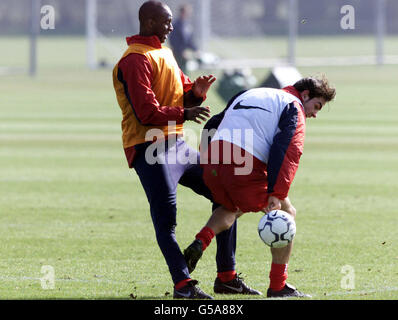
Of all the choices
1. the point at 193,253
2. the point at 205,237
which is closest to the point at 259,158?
the point at 205,237

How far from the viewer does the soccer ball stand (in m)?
7.16

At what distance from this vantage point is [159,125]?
7.33 metres

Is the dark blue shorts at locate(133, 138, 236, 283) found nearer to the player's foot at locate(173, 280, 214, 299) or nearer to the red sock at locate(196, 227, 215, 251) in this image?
the player's foot at locate(173, 280, 214, 299)

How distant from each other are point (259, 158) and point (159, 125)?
82cm

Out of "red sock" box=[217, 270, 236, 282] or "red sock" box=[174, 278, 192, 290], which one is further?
"red sock" box=[217, 270, 236, 282]

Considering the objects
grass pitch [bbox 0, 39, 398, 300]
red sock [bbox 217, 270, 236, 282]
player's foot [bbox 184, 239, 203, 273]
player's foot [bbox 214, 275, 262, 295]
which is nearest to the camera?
player's foot [bbox 184, 239, 203, 273]

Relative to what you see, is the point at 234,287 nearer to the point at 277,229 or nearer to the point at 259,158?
the point at 277,229

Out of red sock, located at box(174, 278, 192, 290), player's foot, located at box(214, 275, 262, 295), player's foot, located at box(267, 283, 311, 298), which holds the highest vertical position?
red sock, located at box(174, 278, 192, 290)

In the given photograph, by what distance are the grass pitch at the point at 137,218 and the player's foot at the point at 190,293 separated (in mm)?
180

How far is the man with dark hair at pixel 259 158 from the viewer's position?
7.14 m

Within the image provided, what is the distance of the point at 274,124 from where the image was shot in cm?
728

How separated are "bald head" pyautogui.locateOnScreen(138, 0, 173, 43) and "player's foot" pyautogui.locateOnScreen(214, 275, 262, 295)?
2071mm

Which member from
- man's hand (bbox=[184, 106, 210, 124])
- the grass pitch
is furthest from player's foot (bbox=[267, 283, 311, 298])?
man's hand (bbox=[184, 106, 210, 124])

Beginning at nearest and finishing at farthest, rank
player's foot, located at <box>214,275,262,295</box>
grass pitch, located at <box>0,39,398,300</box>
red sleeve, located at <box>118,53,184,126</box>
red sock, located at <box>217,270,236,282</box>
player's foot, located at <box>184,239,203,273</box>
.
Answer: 1. red sleeve, located at <box>118,53,184,126</box>
2. player's foot, located at <box>184,239,203,273</box>
3. player's foot, located at <box>214,275,262,295</box>
4. red sock, located at <box>217,270,236,282</box>
5. grass pitch, located at <box>0,39,398,300</box>
